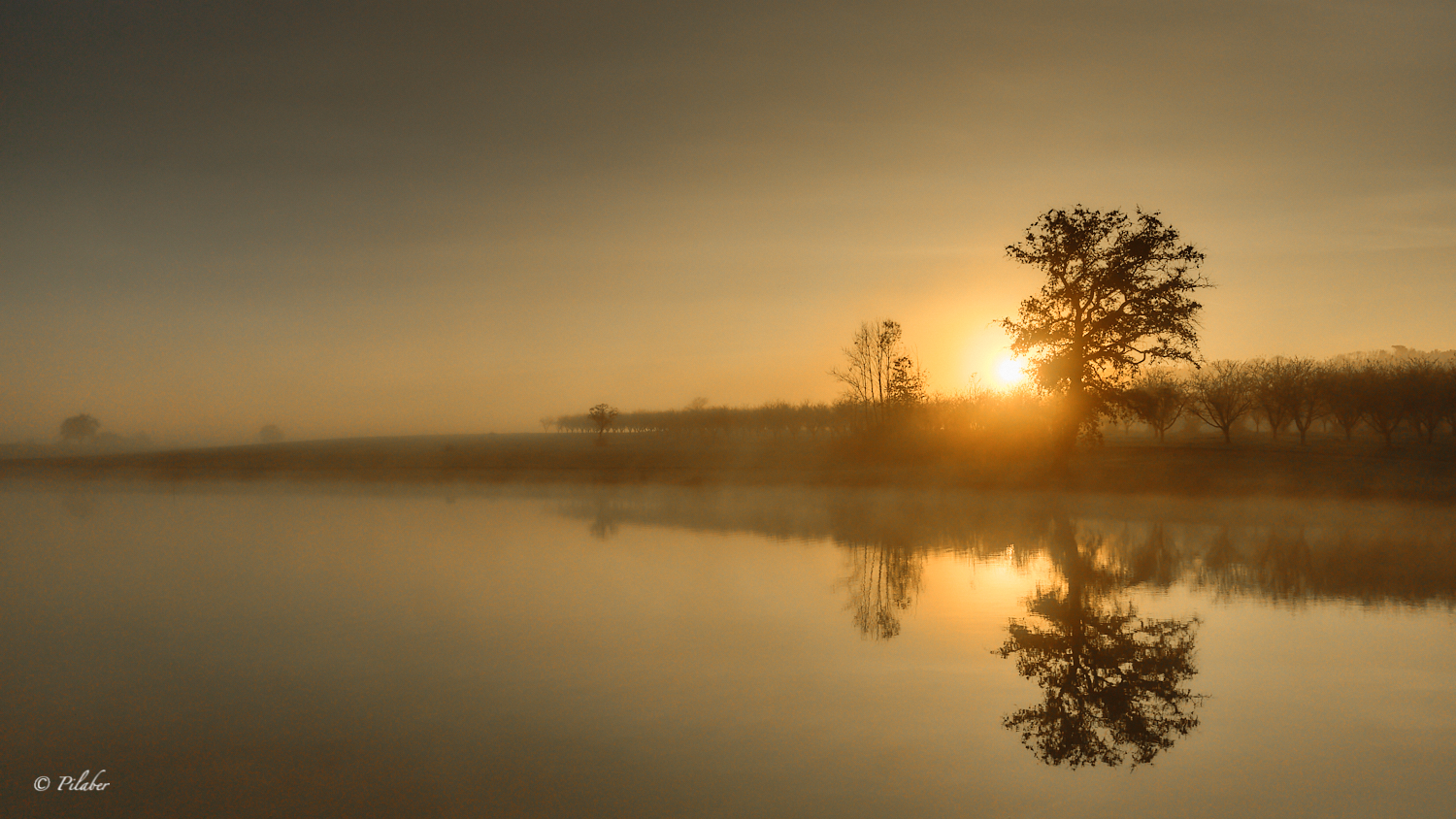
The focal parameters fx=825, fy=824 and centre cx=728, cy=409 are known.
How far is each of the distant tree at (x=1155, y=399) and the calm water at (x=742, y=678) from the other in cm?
1693

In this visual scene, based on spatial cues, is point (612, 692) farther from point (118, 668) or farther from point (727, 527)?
point (727, 527)

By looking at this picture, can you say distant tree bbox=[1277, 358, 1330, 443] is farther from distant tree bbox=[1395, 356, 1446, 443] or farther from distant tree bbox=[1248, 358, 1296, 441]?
→ distant tree bbox=[1395, 356, 1446, 443]

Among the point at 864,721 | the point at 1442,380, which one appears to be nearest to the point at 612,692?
the point at 864,721

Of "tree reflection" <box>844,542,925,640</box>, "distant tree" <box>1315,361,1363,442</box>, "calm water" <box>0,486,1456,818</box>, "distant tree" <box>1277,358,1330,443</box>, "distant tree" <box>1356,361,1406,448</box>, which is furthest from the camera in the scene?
"distant tree" <box>1277,358,1330,443</box>

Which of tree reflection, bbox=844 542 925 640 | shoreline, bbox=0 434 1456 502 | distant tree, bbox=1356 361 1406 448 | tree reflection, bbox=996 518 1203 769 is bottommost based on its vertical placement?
tree reflection, bbox=996 518 1203 769

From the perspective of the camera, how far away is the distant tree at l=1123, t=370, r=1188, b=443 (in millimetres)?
39594

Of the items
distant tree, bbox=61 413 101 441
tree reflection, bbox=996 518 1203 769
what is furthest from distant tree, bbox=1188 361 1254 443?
distant tree, bbox=61 413 101 441

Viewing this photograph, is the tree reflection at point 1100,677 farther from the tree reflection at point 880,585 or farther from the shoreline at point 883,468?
the shoreline at point 883,468

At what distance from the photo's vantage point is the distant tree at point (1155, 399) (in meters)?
39.6

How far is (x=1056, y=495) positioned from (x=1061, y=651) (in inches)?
1031

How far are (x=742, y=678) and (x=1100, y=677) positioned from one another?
4.58m

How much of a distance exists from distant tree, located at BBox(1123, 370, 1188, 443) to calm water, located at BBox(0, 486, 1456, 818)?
1693cm

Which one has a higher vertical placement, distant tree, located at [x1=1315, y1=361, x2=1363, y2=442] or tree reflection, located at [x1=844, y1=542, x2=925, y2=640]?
distant tree, located at [x1=1315, y1=361, x2=1363, y2=442]

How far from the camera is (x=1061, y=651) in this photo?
1174 centimetres
